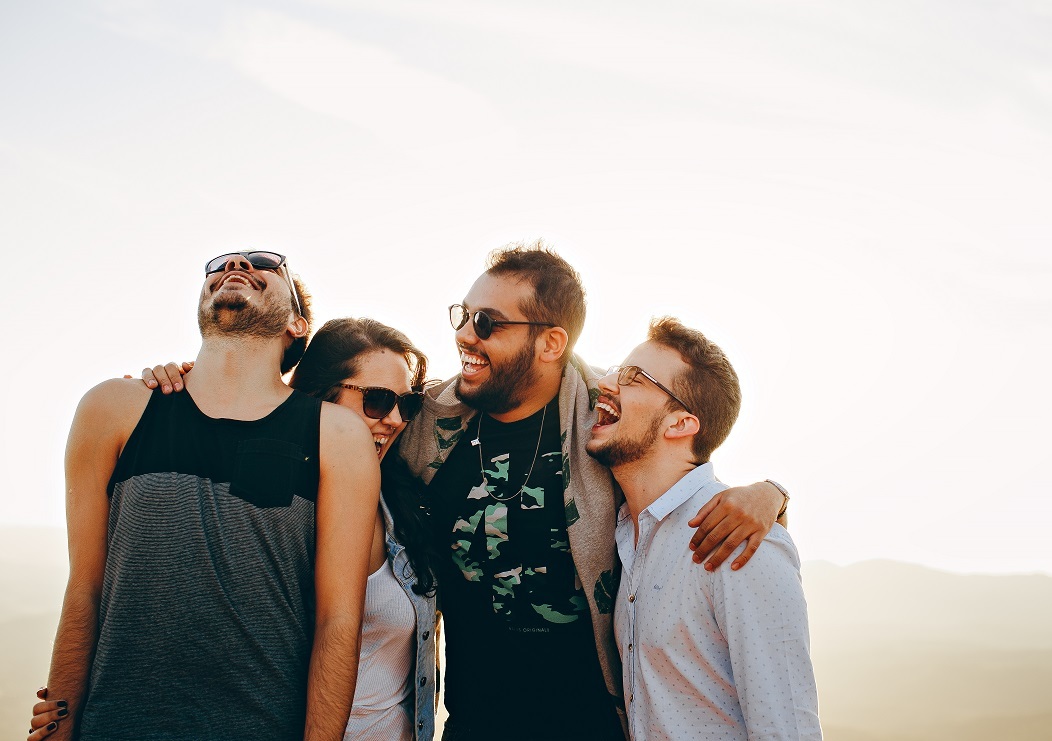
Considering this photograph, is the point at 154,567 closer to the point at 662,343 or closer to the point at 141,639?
the point at 141,639

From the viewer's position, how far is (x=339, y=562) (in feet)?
9.73

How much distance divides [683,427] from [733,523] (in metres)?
0.76

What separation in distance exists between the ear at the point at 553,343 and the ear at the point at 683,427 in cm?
104

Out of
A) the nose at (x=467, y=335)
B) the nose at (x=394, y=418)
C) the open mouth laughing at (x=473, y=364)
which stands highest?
the nose at (x=467, y=335)

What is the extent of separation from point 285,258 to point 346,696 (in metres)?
2.15

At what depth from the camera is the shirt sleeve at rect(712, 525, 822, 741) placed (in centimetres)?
257

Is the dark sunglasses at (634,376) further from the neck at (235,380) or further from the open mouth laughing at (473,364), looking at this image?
the neck at (235,380)

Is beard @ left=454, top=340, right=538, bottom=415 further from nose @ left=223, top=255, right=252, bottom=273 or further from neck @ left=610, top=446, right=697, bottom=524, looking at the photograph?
nose @ left=223, top=255, right=252, bottom=273

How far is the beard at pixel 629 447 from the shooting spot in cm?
357

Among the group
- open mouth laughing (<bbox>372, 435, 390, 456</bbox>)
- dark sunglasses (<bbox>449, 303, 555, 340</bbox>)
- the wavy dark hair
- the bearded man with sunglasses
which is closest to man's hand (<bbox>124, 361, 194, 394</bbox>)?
the wavy dark hair

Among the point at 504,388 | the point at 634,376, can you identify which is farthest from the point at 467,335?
the point at 634,376

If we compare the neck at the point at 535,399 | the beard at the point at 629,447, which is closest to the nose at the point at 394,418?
the neck at the point at 535,399

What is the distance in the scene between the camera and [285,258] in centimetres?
369

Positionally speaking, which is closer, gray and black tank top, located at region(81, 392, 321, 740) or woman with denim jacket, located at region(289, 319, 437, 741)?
gray and black tank top, located at region(81, 392, 321, 740)
